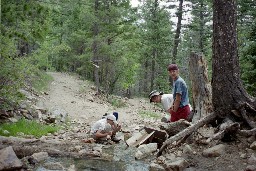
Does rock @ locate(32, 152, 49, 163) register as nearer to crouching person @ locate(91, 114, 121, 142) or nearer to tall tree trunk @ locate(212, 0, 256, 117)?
crouching person @ locate(91, 114, 121, 142)

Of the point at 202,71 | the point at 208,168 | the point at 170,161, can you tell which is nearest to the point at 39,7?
the point at 202,71

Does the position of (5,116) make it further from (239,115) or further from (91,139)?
(239,115)

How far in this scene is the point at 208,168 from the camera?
6.21 m

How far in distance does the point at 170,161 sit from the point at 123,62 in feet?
66.2

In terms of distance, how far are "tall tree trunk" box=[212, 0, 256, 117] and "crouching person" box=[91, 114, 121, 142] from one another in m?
3.65

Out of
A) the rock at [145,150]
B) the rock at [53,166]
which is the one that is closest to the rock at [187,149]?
the rock at [145,150]

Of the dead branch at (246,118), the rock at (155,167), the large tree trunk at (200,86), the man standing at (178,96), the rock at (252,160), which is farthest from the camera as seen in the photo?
the large tree trunk at (200,86)

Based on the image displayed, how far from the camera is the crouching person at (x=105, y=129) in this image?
374 inches

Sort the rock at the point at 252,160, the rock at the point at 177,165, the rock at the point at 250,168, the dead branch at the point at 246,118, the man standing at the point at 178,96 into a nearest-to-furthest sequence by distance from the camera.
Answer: the rock at the point at 250,168
the rock at the point at 252,160
the rock at the point at 177,165
the dead branch at the point at 246,118
the man standing at the point at 178,96

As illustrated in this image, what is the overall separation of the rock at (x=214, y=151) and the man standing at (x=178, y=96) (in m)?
1.77

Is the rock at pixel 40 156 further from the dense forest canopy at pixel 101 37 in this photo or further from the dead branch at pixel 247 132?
the dead branch at pixel 247 132

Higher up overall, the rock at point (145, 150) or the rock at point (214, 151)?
the rock at point (214, 151)

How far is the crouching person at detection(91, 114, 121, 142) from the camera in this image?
950 centimetres

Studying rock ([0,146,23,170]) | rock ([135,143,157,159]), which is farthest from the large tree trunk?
rock ([0,146,23,170])
